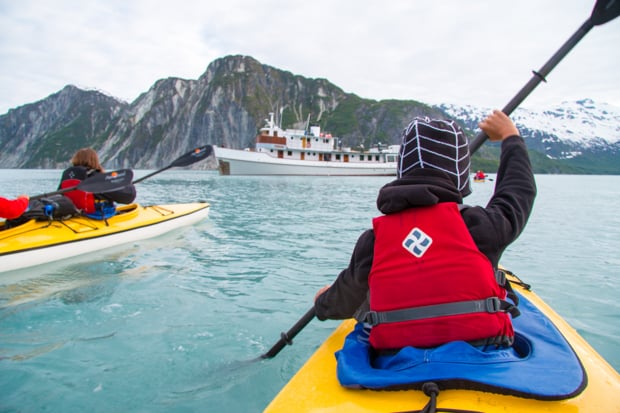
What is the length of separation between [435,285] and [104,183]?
6.76 metres

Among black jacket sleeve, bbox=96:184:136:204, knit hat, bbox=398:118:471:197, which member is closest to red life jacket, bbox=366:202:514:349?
knit hat, bbox=398:118:471:197

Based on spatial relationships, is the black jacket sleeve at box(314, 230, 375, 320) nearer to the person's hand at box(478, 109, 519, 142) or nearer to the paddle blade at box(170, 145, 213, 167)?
the person's hand at box(478, 109, 519, 142)

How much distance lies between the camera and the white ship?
46.1m

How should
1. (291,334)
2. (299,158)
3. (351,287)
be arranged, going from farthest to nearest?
(299,158) → (291,334) → (351,287)

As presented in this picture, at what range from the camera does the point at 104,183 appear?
22.4 feet

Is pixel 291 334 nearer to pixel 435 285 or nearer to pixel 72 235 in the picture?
pixel 435 285

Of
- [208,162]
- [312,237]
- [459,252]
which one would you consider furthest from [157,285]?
[208,162]

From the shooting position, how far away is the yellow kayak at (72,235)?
20.0 ft

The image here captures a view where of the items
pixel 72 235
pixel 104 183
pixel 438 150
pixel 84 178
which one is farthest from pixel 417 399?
pixel 84 178

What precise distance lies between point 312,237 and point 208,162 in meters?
114

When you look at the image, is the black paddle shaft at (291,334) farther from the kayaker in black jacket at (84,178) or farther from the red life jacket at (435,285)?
the kayaker in black jacket at (84,178)

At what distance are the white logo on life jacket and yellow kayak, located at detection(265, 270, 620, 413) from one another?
0.59m

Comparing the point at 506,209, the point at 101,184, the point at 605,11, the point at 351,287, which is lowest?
the point at 351,287

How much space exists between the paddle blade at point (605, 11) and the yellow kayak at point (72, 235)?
7.72 meters
